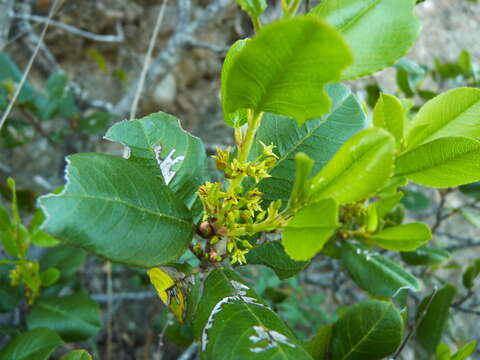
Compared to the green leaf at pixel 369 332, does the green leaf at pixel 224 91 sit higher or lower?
higher

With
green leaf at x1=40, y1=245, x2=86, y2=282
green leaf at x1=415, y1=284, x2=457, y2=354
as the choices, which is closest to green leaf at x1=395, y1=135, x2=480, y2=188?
green leaf at x1=415, y1=284, x2=457, y2=354

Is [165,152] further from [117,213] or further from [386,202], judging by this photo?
[386,202]

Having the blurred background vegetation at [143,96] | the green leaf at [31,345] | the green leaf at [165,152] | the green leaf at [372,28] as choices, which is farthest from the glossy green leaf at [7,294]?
the green leaf at [372,28]

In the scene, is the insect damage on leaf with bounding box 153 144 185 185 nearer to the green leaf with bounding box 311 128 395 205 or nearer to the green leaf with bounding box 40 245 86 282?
the green leaf with bounding box 311 128 395 205

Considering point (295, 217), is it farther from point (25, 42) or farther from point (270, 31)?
point (25, 42)

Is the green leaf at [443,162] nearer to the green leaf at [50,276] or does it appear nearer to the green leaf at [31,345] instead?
the green leaf at [31,345]

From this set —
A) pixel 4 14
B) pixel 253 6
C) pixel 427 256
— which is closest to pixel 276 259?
pixel 253 6
